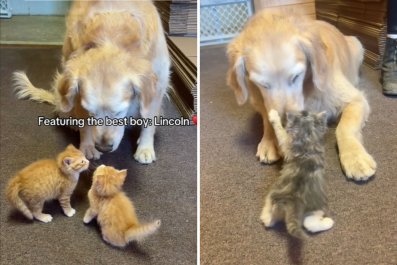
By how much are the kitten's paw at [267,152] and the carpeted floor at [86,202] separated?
0.54 ft

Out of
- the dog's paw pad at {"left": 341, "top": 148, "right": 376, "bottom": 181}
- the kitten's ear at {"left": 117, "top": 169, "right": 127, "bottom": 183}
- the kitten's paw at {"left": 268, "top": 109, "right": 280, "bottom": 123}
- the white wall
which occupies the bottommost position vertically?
the dog's paw pad at {"left": 341, "top": 148, "right": 376, "bottom": 181}

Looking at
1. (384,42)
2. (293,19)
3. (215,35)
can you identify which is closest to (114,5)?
(293,19)

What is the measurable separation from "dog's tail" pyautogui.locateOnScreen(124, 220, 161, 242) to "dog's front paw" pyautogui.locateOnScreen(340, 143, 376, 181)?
0.32 m

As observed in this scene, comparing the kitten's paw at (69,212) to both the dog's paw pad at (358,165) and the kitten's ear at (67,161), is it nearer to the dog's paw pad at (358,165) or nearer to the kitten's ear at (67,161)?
the kitten's ear at (67,161)

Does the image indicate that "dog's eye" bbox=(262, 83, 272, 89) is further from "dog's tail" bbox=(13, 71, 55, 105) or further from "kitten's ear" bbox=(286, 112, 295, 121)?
"dog's tail" bbox=(13, 71, 55, 105)

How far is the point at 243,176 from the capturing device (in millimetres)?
764

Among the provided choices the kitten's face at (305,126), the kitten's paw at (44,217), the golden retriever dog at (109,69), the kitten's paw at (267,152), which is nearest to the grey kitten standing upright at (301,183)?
the kitten's face at (305,126)

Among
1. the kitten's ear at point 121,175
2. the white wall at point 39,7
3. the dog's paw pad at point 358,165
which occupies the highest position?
the white wall at point 39,7

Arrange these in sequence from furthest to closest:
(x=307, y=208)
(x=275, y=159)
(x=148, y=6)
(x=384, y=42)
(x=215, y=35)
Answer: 1. (x=215, y=35)
2. (x=384, y=42)
3. (x=275, y=159)
4. (x=148, y=6)
5. (x=307, y=208)

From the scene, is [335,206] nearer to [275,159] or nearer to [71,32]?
[275,159]

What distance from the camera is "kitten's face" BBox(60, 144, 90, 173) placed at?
56 cm

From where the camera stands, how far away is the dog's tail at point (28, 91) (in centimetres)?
66

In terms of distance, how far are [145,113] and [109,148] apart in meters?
0.08

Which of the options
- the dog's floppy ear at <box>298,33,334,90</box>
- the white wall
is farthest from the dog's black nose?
the dog's floppy ear at <box>298,33,334,90</box>
